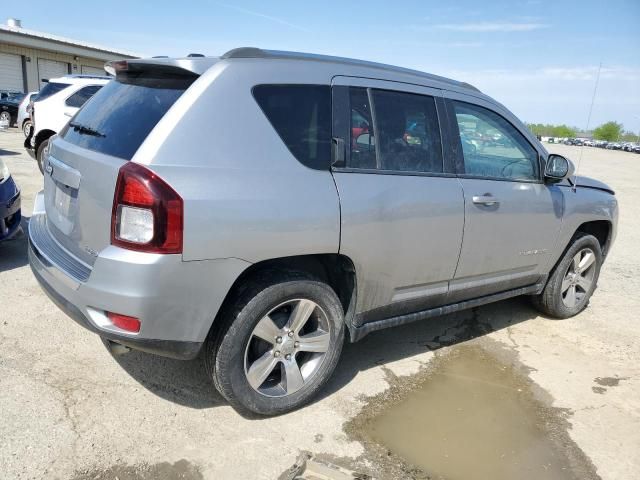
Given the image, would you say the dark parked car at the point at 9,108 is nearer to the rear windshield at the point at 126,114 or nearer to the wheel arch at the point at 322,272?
the rear windshield at the point at 126,114

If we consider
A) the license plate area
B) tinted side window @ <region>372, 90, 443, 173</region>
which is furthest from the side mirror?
the license plate area

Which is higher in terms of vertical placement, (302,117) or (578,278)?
(302,117)

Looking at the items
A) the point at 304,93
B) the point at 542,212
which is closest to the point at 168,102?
the point at 304,93

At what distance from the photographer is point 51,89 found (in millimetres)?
9430

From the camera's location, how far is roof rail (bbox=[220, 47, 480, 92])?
2771 mm

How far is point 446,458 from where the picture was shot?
282 centimetres

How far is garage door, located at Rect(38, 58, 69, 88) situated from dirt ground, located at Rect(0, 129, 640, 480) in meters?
32.0

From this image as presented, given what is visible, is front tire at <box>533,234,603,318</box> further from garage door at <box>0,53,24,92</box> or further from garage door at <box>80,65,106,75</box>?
garage door at <box>80,65,106,75</box>

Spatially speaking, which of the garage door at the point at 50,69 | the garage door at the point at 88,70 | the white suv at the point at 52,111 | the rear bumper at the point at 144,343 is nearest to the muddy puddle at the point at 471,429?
the rear bumper at the point at 144,343

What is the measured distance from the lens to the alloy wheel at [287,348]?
2.88 metres

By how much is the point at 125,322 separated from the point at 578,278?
4.11 m

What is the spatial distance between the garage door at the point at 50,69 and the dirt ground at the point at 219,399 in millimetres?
32045

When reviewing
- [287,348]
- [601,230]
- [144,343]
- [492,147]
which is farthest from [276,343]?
[601,230]

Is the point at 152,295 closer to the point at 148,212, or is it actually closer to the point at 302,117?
the point at 148,212
